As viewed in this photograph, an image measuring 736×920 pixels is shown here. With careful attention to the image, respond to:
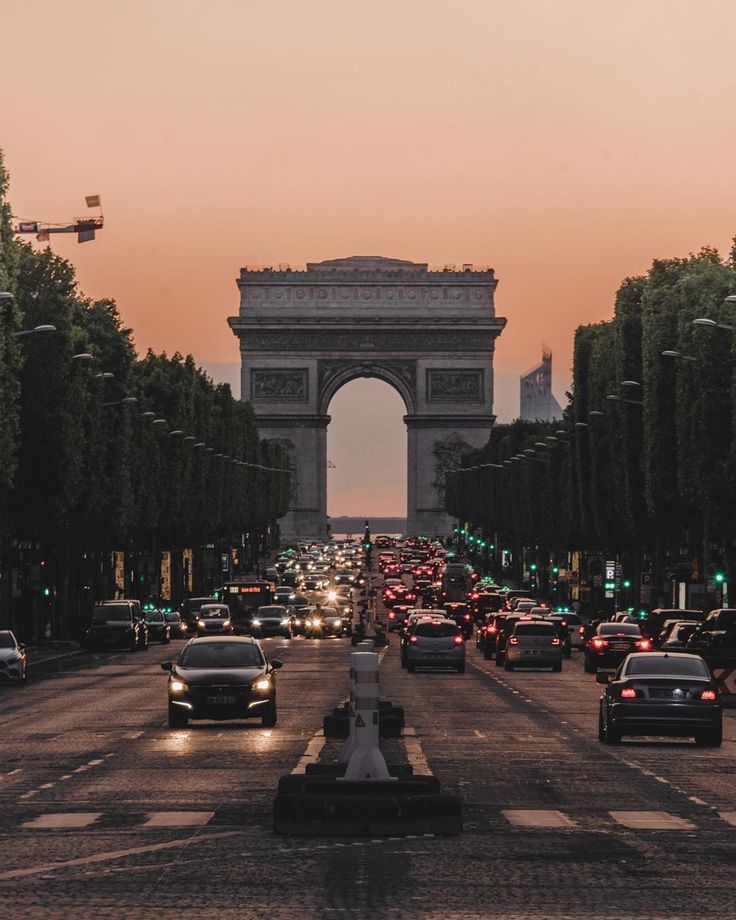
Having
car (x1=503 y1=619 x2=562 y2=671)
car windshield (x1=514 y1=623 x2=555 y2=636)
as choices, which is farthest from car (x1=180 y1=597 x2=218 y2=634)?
car (x1=503 y1=619 x2=562 y2=671)

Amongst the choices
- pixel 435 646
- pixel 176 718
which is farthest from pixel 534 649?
pixel 176 718

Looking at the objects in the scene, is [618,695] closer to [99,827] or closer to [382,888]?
[99,827]

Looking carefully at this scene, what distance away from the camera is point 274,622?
362 ft

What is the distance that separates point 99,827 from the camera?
69.2 ft

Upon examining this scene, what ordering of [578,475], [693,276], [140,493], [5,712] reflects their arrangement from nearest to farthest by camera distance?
1. [5,712]
2. [693,276]
3. [140,493]
4. [578,475]

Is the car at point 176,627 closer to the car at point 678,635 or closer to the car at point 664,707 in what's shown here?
the car at point 678,635

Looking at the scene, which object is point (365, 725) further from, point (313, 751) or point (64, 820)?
point (313, 751)

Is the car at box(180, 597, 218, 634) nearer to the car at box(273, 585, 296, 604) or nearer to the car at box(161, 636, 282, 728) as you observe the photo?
the car at box(273, 585, 296, 604)

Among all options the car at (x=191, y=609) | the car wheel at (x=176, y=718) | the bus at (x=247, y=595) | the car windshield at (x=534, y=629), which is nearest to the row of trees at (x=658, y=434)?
the car windshield at (x=534, y=629)

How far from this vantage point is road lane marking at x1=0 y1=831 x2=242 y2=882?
17453mm

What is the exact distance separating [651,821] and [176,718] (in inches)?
703

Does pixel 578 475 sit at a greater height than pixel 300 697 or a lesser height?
greater

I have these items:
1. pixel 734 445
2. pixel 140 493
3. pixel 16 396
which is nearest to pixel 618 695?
pixel 734 445

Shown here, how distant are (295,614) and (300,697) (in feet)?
227
